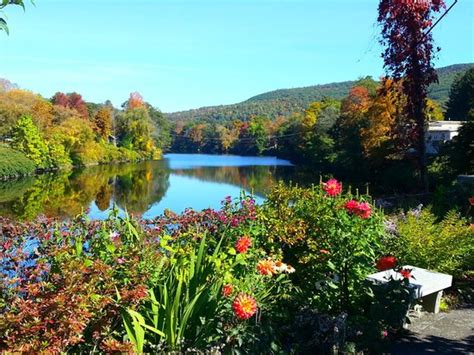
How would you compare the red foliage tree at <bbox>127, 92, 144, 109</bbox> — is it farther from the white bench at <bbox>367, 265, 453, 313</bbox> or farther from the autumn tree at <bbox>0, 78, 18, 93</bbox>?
the white bench at <bbox>367, 265, 453, 313</bbox>

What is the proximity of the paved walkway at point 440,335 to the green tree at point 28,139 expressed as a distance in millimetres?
42174

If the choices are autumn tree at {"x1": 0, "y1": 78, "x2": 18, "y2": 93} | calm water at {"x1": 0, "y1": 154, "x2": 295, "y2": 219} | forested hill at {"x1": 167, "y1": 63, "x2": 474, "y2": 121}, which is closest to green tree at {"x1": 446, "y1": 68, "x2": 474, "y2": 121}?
calm water at {"x1": 0, "y1": 154, "x2": 295, "y2": 219}

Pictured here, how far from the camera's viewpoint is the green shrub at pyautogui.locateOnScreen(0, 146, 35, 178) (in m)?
36.6

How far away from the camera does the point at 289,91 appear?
182000 mm

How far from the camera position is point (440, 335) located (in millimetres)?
3756

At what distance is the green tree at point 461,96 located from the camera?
45278 millimetres

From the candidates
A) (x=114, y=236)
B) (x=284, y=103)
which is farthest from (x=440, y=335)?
(x=284, y=103)

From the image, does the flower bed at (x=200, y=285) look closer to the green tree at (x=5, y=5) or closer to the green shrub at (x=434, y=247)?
the green shrub at (x=434, y=247)

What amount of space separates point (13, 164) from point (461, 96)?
135ft

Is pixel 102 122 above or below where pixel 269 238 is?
above

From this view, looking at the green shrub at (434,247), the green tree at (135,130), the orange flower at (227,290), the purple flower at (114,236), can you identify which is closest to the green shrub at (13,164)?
the green tree at (135,130)

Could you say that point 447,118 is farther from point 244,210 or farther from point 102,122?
point 244,210

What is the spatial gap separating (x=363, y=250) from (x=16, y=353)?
2.69m

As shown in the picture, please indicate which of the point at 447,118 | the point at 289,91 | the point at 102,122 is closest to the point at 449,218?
the point at 447,118
